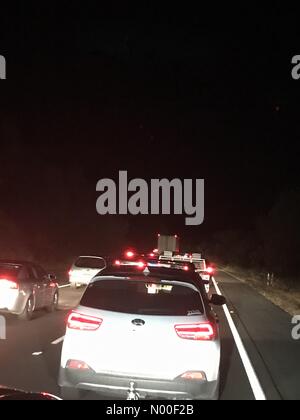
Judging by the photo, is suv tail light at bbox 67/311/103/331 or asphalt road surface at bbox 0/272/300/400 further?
asphalt road surface at bbox 0/272/300/400

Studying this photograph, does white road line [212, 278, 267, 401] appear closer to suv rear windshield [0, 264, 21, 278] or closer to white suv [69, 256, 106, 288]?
suv rear windshield [0, 264, 21, 278]

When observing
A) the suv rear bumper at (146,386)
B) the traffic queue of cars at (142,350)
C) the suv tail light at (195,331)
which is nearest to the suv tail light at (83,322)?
the traffic queue of cars at (142,350)

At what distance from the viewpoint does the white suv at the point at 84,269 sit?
26750 millimetres

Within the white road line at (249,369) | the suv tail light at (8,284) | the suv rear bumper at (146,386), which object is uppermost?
the suv tail light at (8,284)

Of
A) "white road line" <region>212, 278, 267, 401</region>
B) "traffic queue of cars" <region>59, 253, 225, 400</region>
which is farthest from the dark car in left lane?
"traffic queue of cars" <region>59, 253, 225, 400</region>

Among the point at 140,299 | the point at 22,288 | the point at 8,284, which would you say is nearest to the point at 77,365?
the point at 140,299

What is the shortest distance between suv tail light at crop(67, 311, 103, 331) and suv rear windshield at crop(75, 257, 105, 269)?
64.2 feet

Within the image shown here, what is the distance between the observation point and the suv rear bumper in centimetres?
741

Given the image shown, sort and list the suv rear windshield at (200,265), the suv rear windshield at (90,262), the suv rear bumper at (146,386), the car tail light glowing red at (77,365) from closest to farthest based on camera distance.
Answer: the suv rear bumper at (146,386), the car tail light glowing red at (77,365), the suv rear windshield at (200,265), the suv rear windshield at (90,262)

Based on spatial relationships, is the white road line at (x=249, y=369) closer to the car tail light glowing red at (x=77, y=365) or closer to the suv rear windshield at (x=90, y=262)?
the car tail light glowing red at (x=77, y=365)

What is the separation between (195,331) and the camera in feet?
24.8

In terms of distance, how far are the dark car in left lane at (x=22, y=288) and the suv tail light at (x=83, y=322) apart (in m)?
8.39
